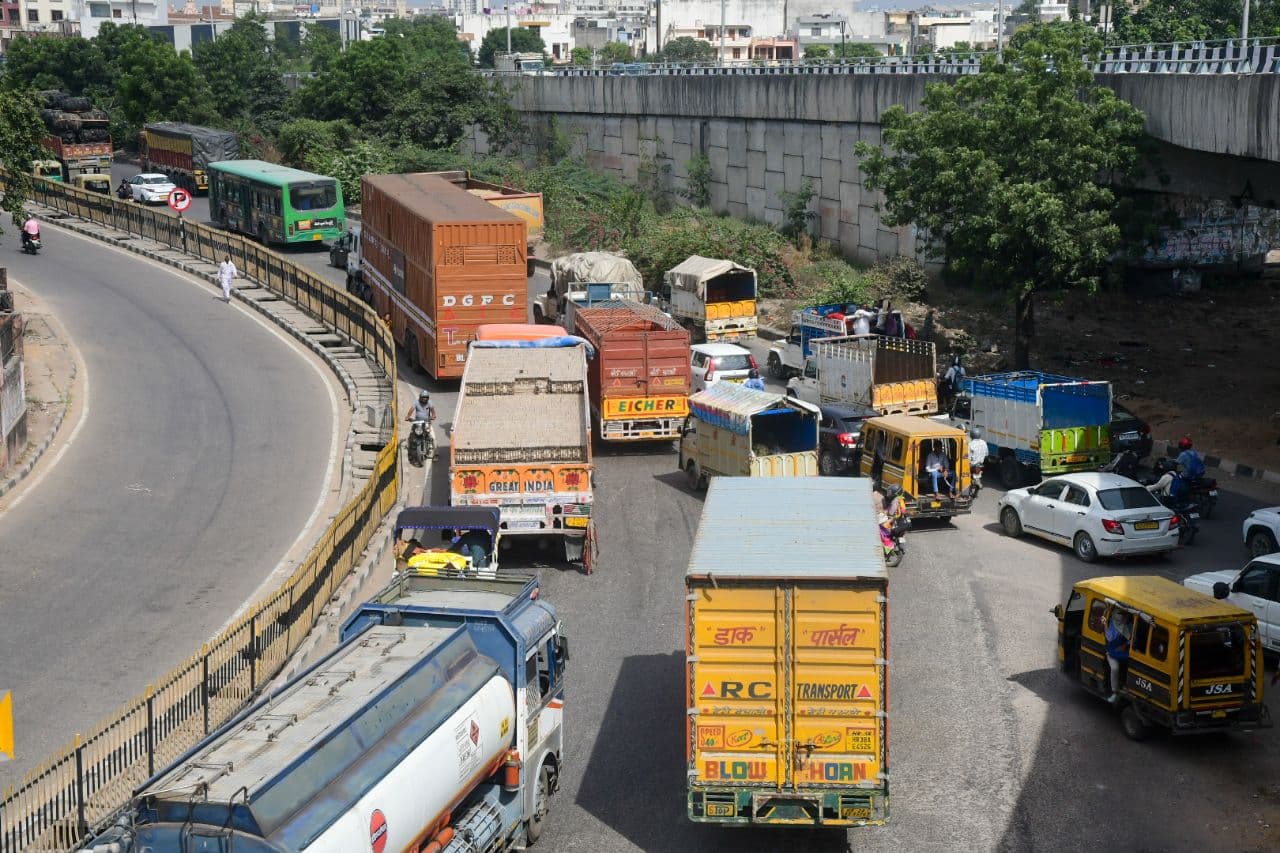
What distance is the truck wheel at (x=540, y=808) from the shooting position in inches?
583

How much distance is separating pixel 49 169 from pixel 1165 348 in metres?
55.3

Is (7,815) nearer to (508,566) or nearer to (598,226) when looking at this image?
(508,566)

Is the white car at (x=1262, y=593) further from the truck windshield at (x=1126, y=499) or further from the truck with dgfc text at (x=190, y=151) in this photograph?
the truck with dgfc text at (x=190, y=151)

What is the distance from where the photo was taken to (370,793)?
10.9m

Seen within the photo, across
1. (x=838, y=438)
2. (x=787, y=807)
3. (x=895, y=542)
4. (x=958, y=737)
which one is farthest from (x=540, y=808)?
(x=838, y=438)

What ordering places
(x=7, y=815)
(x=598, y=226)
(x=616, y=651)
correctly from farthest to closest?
(x=598, y=226) → (x=616, y=651) → (x=7, y=815)

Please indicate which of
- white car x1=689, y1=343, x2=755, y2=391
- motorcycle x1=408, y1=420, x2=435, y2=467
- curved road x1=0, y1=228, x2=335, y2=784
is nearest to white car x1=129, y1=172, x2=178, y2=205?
curved road x1=0, y1=228, x2=335, y2=784

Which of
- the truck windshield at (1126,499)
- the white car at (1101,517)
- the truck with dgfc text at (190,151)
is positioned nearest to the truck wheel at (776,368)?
the white car at (1101,517)

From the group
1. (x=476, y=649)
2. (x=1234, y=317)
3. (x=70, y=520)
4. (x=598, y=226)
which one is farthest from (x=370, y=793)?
(x=598, y=226)

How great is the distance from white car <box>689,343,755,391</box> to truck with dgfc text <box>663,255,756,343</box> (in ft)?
20.3

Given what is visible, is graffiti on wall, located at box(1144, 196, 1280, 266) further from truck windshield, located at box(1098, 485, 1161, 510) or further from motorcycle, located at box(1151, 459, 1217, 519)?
truck windshield, located at box(1098, 485, 1161, 510)

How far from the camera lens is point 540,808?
15.1 metres

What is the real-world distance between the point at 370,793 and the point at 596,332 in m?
21.5

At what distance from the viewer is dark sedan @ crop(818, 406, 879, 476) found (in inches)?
1167
